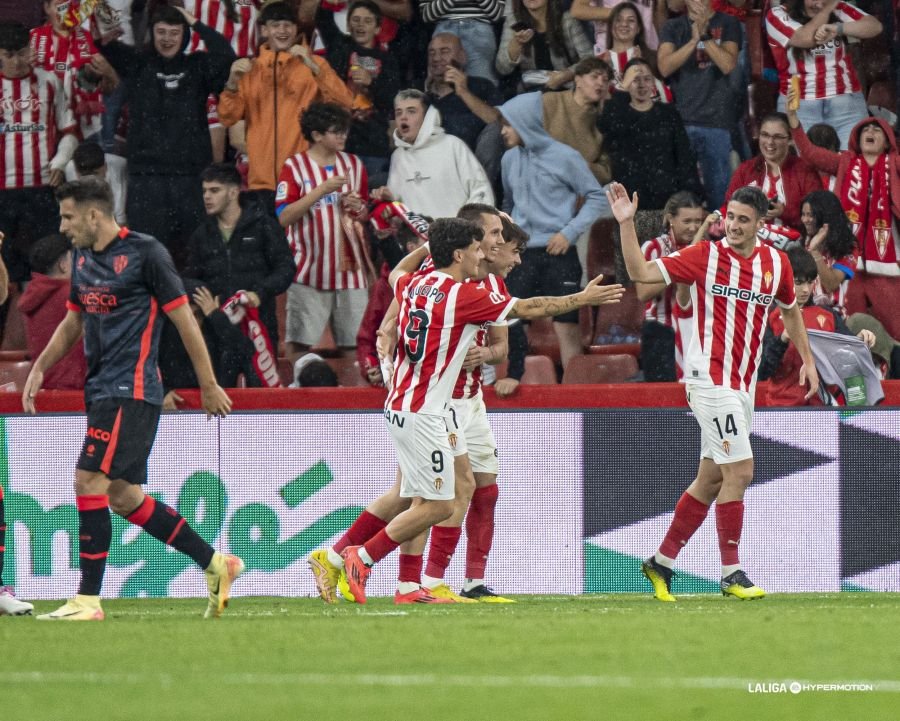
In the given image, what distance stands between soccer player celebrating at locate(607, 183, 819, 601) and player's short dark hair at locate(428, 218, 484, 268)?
1.05 meters

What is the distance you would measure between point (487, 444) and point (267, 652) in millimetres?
3483

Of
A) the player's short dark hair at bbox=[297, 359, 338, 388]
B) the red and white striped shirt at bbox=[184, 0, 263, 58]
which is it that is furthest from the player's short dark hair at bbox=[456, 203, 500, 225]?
the red and white striped shirt at bbox=[184, 0, 263, 58]

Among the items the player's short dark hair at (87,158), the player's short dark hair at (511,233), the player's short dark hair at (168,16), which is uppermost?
the player's short dark hair at (168,16)

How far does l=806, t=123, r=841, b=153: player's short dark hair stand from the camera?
12023 millimetres

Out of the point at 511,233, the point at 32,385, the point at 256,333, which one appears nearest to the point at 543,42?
the point at 256,333

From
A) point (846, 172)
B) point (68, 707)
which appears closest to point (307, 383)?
point (846, 172)

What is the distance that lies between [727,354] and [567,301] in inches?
54.3

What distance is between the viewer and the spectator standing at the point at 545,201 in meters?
11.5

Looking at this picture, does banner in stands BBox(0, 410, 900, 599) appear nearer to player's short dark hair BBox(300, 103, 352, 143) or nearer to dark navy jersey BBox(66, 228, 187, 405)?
player's short dark hair BBox(300, 103, 352, 143)

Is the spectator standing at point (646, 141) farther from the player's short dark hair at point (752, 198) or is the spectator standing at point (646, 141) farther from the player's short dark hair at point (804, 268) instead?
the player's short dark hair at point (752, 198)

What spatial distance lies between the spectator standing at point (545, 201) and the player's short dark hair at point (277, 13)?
70.5 inches

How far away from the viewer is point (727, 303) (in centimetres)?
879

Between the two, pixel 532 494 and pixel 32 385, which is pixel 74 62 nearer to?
pixel 32 385

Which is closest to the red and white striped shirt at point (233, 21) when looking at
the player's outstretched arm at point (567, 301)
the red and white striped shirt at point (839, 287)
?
the red and white striped shirt at point (839, 287)
